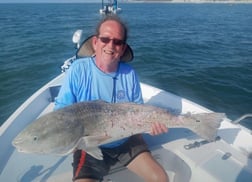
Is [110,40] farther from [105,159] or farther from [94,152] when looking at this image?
[105,159]

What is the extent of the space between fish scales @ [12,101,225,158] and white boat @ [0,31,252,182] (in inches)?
21.5

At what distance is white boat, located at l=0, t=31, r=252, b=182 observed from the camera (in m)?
3.59

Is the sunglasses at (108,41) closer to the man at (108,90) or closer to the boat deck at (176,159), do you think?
the man at (108,90)

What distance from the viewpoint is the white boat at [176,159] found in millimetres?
3590

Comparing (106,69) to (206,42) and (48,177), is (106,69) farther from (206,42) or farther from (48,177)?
(206,42)

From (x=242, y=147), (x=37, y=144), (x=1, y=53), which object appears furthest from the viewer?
(x=1, y=53)

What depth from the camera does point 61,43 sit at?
19953mm

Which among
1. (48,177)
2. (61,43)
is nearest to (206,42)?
(61,43)

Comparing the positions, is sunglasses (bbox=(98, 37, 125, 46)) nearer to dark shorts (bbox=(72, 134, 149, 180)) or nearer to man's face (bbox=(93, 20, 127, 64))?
man's face (bbox=(93, 20, 127, 64))

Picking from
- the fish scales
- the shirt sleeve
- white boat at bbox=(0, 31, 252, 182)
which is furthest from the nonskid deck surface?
the shirt sleeve

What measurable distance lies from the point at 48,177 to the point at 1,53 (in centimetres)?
1421

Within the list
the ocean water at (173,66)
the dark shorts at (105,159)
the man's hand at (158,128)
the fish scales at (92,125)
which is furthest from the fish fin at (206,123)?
the ocean water at (173,66)

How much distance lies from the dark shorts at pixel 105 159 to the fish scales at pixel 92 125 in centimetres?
48

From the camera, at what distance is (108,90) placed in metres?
3.60
